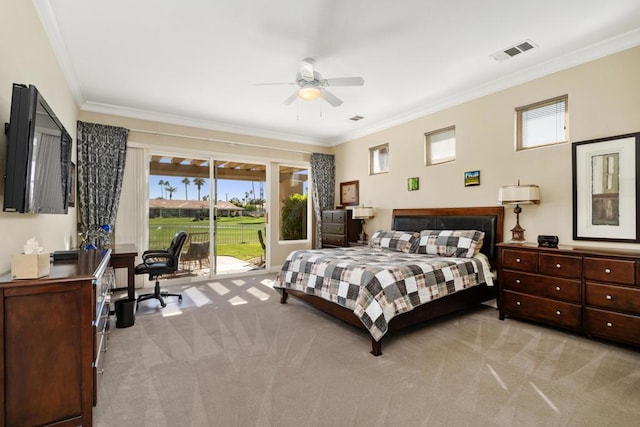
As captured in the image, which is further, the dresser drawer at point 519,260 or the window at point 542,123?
the window at point 542,123

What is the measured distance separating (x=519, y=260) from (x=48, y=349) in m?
4.06

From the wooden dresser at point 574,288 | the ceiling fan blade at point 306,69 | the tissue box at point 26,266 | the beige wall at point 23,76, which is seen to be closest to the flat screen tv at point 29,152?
A: the beige wall at point 23,76

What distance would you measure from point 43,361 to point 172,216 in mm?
3977

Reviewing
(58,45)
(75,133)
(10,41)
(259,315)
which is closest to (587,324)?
(259,315)

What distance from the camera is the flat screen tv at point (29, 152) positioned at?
68.6 inches

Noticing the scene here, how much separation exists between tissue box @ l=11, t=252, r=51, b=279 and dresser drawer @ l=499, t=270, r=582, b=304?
162 inches

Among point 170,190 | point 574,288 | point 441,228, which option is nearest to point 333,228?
point 441,228

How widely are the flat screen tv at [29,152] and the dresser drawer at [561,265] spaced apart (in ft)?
14.1

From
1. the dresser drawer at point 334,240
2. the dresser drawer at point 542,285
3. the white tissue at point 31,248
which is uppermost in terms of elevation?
the white tissue at point 31,248

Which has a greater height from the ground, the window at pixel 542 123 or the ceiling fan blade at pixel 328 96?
the ceiling fan blade at pixel 328 96

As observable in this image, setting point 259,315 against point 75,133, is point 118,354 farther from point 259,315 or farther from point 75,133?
point 75,133

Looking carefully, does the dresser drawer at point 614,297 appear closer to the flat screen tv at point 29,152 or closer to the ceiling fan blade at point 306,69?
the ceiling fan blade at point 306,69

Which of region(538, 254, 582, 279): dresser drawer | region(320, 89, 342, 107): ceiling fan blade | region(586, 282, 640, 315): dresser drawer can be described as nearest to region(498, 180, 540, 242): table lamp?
region(538, 254, 582, 279): dresser drawer

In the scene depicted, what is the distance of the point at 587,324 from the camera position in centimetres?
291
